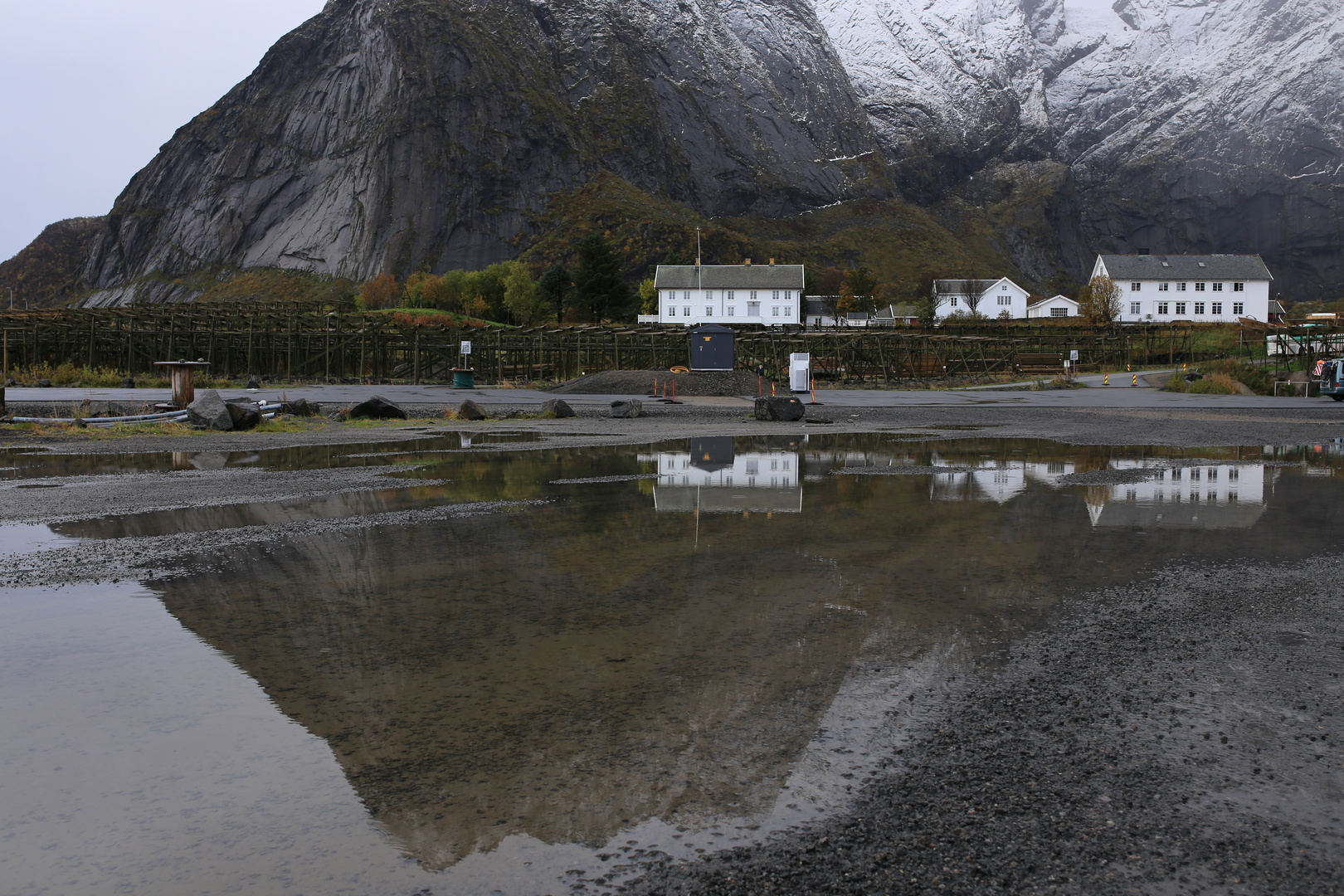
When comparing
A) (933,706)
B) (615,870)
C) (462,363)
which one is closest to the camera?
(615,870)

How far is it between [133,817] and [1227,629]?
5642 mm

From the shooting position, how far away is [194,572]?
7.01 meters

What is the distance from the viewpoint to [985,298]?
131m

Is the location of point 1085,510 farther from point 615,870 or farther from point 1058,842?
point 615,870

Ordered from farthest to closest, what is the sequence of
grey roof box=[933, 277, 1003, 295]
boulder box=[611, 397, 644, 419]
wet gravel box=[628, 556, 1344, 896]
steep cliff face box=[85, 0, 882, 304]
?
1. steep cliff face box=[85, 0, 882, 304]
2. grey roof box=[933, 277, 1003, 295]
3. boulder box=[611, 397, 644, 419]
4. wet gravel box=[628, 556, 1344, 896]

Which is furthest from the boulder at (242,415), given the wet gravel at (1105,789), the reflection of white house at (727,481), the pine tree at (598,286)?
the pine tree at (598,286)

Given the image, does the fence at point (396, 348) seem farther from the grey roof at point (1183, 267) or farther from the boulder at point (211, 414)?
the grey roof at point (1183, 267)

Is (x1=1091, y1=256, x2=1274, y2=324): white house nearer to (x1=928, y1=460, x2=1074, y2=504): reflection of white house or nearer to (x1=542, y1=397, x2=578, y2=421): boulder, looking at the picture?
(x1=542, y1=397, x2=578, y2=421): boulder

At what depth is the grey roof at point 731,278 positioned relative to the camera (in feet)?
377

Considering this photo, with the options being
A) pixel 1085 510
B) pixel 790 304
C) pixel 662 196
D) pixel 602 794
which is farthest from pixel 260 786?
pixel 662 196

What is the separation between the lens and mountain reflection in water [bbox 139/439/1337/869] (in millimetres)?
3559

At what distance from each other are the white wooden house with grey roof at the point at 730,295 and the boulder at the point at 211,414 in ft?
310

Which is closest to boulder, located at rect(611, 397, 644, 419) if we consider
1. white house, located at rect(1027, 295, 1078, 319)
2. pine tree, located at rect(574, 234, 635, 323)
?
pine tree, located at rect(574, 234, 635, 323)

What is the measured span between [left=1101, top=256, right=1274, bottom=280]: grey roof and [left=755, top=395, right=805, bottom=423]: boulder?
346 ft
